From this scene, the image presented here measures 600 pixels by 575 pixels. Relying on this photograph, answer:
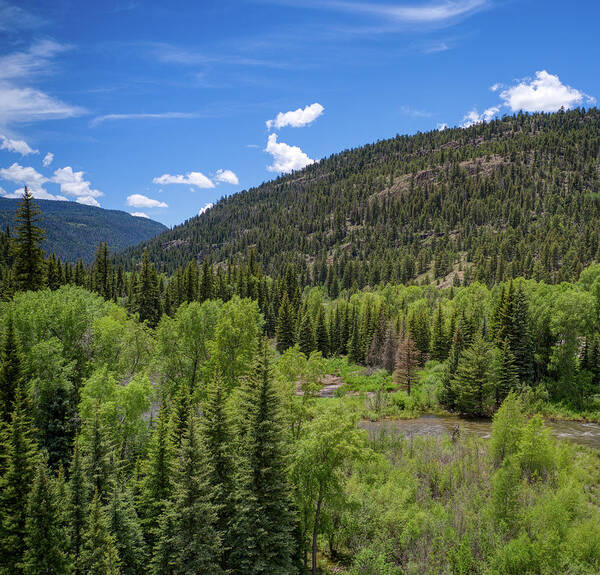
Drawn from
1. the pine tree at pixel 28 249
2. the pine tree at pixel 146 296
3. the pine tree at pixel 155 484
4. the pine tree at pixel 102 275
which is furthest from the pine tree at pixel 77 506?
the pine tree at pixel 102 275

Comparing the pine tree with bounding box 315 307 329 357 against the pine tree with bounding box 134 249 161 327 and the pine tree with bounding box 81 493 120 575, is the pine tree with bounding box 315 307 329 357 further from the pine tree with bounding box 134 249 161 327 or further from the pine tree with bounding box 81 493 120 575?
the pine tree with bounding box 81 493 120 575

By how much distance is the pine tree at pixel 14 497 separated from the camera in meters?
18.9

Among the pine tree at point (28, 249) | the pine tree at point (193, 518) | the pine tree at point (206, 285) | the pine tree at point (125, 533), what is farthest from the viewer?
the pine tree at point (206, 285)

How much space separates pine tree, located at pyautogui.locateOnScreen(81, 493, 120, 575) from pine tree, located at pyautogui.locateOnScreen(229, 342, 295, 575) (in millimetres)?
5642

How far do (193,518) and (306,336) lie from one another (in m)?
63.3

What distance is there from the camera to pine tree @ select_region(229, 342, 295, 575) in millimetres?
19297

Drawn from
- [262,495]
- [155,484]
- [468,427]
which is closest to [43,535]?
[155,484]

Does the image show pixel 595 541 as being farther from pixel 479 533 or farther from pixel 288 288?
pixel 288 288

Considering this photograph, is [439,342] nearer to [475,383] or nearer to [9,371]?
[475,383]

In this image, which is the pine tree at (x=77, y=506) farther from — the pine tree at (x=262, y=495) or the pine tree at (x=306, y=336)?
the pine tree at (x=306, y=336)

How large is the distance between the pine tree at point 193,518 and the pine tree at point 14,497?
24.9 feet

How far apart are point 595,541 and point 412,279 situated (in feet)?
494

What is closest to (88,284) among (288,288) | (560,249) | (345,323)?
(288,288)

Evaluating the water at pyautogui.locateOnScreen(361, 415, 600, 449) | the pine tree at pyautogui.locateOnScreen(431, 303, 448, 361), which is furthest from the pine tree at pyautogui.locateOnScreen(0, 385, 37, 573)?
the pine tree at pyautogui.locateOnScreen(431, 303, 448, 361)
